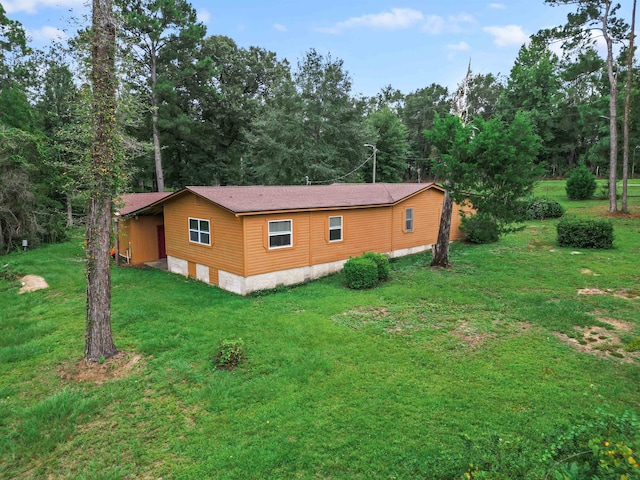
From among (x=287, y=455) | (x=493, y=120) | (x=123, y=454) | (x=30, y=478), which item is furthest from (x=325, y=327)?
(x=493, y=120)

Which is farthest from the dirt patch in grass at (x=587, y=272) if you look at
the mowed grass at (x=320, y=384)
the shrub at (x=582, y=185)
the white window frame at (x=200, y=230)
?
the shrub at (x=582, y=185)

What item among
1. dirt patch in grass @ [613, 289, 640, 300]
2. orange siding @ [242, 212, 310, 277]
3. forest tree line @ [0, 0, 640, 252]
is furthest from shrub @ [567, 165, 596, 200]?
orange siding @ [242, 212, 310, 277]

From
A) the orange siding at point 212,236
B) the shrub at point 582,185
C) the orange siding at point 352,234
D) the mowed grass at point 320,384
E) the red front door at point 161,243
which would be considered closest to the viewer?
the mowed grass at point 320,384

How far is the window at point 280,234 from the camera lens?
12.8 metres

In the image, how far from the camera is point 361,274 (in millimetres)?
12461

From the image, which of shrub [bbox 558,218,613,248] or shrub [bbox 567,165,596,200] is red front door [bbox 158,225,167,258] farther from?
shrub [bbox 567,165,596,200]

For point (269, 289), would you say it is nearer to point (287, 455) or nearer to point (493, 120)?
point (287, 455)

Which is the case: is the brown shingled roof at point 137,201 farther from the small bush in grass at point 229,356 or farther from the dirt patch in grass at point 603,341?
the dirt patch in grass at point 603,341

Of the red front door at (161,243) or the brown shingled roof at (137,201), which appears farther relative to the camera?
the red front door at (161,243)

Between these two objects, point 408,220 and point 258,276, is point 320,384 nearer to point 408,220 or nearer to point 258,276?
point 258,276

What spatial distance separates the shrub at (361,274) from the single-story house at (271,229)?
2027mm

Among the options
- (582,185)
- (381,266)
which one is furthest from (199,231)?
(582,185)

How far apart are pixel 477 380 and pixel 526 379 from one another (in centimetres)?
86

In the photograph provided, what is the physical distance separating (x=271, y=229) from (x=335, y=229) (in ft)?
10.2
